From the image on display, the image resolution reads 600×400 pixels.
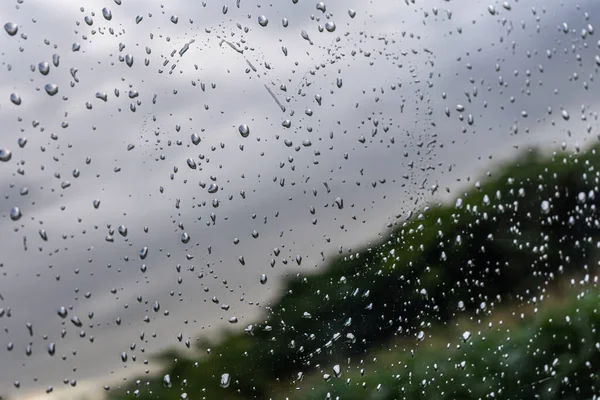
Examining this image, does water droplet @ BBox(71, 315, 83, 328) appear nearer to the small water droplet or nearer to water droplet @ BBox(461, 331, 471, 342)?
the small water droplet

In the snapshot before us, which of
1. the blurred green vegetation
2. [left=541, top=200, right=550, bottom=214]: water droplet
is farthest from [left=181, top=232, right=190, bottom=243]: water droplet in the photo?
[left=541, top=200, right=550, bottom=214]: water droplet

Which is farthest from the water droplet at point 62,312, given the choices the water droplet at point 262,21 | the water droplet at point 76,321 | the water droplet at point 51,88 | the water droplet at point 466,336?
the water droplet at point 466,336

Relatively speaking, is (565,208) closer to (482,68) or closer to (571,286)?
(571,286)

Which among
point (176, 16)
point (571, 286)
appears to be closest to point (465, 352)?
point (571, 286)

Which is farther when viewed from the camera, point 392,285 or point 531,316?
point 531,316

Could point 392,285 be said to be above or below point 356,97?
below

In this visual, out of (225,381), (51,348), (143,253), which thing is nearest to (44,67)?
(143,253)
